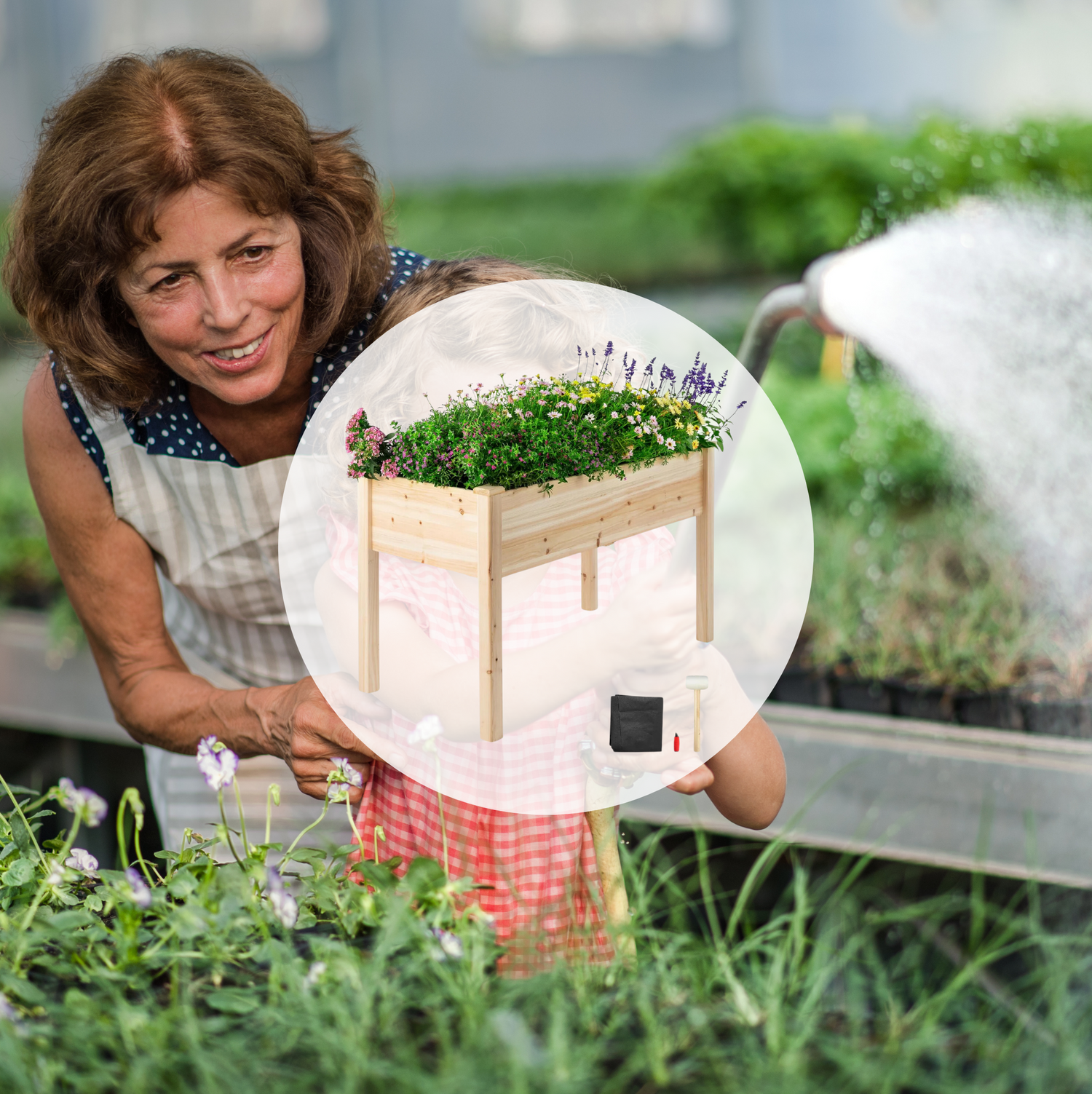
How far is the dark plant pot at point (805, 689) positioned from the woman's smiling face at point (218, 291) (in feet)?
5.32

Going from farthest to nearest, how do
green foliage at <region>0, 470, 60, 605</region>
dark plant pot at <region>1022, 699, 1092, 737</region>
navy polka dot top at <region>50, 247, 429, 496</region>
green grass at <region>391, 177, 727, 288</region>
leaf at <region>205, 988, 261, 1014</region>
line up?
green grass at <region>391, 177, 727, 288</region>
green foliage at <region>0, 470, 60, 605</region>
dark plant pot at <region>1022, 699, 1092, 737</region>
navy polka dot top at <region>50, 247, 429, 496</region>
leaf at <region>205, 988, 261, 1014</region>

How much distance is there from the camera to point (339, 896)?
1.29 meters

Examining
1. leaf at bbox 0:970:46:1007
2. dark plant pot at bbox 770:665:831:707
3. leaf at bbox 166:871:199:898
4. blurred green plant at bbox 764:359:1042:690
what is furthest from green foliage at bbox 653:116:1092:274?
leaf at bbox 0:970:46:1007

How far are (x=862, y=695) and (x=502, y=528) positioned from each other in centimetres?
191

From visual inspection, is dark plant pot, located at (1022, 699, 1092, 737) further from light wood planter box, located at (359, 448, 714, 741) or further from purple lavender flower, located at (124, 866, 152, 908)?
purple lavender flower, located at (124, 866, 152, 908)

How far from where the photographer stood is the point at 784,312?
146 centimetres

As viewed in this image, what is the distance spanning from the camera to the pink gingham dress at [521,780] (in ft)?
3.33

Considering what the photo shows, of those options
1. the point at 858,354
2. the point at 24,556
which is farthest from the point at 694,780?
the point at 24,556

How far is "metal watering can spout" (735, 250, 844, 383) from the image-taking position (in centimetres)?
141

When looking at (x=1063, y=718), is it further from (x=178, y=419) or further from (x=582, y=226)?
(x=582, y=226)

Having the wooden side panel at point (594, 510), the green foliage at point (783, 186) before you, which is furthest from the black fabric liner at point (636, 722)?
Result: the green foliage at point (783, 186)

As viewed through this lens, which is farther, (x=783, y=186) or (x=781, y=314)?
(x=783, y=186)

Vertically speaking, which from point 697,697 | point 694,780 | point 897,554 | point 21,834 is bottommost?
point 897,554

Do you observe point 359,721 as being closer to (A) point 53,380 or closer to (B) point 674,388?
(B) point 674,388
